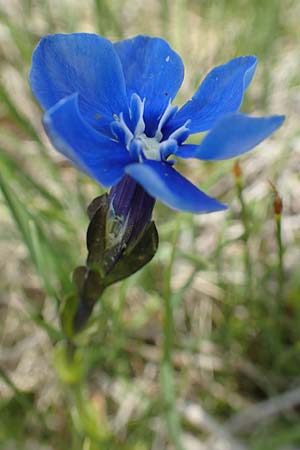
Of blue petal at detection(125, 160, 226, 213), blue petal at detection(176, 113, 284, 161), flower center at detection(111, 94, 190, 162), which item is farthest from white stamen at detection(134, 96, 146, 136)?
blue petal at detection(176, 113, 284, 161)

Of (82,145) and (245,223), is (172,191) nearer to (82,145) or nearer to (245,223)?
(82,145)

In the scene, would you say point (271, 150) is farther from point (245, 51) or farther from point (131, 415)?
point (131, 415)

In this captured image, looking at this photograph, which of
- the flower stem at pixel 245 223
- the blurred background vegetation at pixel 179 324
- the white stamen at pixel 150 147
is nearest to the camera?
the white stamen at pixel 150 147

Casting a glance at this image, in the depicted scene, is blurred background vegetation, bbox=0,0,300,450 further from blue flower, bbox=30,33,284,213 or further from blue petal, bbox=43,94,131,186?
blue petal, bbox=43,94,131,186

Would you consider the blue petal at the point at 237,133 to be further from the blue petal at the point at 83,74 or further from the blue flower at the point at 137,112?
the blue petal at the point at 83,74

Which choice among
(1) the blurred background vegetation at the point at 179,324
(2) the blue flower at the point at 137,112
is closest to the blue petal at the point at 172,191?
(2) the blue flower at the point at 137,112

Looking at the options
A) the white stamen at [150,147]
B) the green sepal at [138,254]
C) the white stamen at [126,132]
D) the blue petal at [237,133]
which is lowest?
the green sepal at [138,254]

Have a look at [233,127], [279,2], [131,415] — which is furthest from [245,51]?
[233,127]

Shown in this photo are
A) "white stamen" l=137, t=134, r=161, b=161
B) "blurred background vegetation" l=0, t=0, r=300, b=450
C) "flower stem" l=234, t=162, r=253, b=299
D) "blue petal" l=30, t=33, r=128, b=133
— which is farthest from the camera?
"blurred background vegetation" l=0, t=0, r=300, b=450
